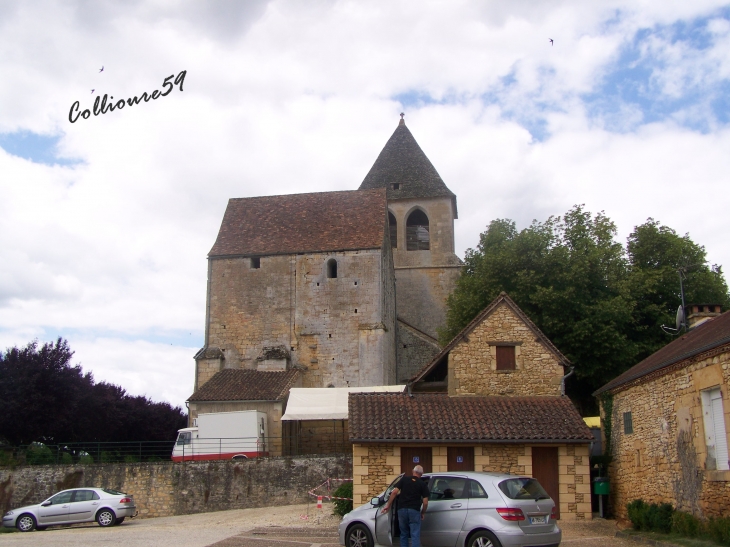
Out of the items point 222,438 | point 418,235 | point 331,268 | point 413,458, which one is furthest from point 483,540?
point 418,235

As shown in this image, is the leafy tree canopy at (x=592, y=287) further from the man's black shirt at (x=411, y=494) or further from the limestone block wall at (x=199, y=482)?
the man's black shirt at (x=411, y=494)

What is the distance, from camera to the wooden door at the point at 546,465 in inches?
666

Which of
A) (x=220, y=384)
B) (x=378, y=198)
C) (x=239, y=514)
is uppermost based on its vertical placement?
(x=378, y=198)

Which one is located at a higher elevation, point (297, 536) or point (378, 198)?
point (378, 198)

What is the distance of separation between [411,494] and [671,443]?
580 centimetres

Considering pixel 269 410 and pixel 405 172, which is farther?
pixel 405 172

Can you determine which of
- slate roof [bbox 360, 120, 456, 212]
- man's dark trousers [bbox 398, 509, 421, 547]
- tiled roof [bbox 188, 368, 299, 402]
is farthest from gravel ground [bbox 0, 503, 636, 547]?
slate roof [bbox 360, 120, 456, 212]

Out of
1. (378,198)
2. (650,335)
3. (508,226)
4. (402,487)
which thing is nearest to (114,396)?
(378,198)

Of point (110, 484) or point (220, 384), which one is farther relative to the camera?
point (220, 384)

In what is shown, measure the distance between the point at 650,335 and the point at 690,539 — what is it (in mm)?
18011

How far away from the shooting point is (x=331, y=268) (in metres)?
32.2

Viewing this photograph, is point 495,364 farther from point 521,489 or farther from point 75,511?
point 75,511

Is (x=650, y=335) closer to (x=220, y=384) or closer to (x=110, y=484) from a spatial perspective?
(x=220, y=384)

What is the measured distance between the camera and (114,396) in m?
41.6
